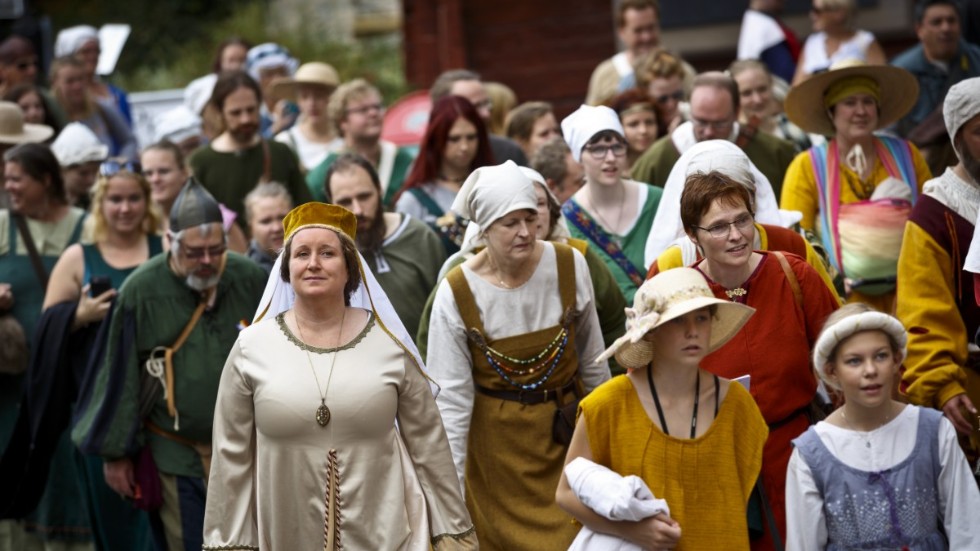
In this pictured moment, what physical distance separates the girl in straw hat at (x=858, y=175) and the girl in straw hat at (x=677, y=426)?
86.7 inches

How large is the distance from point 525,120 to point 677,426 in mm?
5144

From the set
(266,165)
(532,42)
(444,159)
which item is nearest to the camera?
(444,159)

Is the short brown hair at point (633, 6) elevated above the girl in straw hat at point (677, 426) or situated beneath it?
elevated above

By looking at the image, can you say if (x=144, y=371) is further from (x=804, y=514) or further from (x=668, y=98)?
(x=668, y=98)

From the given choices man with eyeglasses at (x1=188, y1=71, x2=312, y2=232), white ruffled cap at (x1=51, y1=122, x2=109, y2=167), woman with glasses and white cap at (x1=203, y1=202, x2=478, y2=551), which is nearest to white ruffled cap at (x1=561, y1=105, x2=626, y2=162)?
woman with glasses and white cap at (x1=203, y1=202, x2=478, y2=551)

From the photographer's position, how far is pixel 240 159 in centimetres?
1052

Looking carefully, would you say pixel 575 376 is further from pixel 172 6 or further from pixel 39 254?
pixel 172 6

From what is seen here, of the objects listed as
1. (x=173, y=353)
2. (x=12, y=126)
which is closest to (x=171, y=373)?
(x=173, y=353)

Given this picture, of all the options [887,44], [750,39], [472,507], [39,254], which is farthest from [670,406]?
[887,44]

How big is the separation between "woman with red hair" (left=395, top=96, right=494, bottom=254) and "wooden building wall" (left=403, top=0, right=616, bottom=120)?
610 cm

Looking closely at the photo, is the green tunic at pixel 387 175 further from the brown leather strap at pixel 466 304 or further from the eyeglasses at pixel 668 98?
the brown leather strap at pixel 466 304

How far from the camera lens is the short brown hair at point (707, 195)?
19.9 feet

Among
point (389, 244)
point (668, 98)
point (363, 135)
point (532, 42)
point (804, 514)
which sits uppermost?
point (532, 42)

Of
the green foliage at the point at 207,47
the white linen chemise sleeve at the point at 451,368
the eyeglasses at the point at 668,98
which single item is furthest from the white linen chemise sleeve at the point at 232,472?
the green foliage at the point at 207,47
